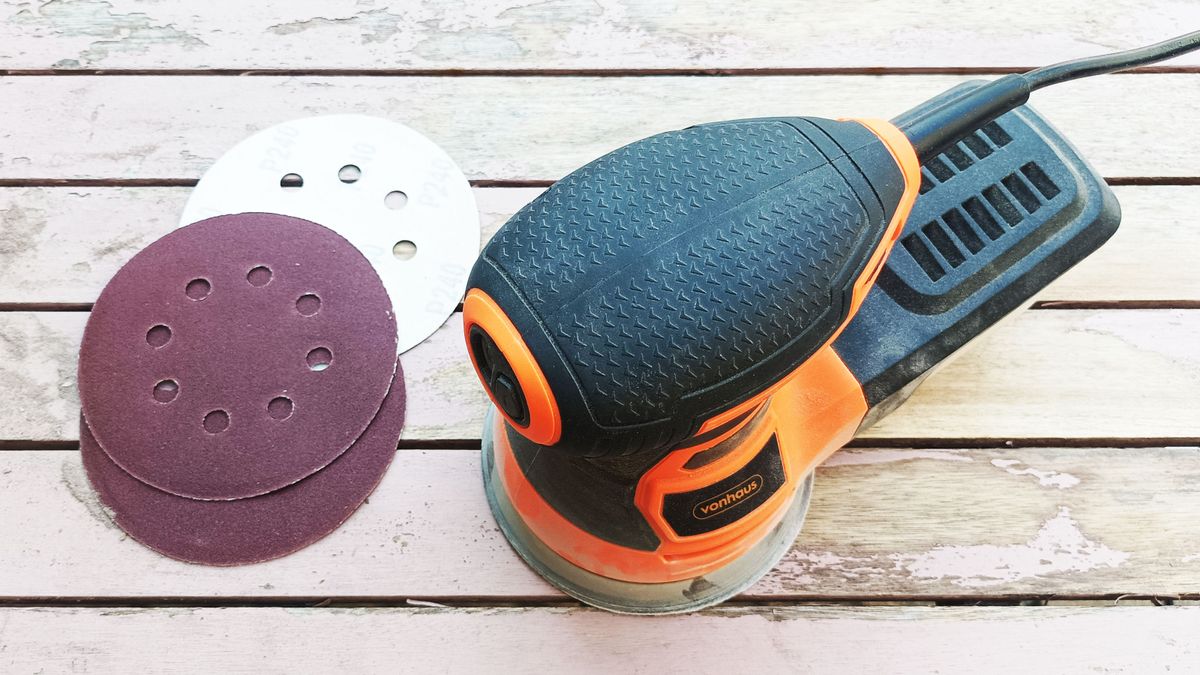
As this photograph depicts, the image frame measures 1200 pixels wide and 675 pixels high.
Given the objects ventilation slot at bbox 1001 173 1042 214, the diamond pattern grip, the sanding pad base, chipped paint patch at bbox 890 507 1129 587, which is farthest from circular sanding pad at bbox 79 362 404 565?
ventilation slot at bbox 1001 173 1042 214

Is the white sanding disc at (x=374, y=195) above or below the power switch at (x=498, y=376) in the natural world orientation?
below

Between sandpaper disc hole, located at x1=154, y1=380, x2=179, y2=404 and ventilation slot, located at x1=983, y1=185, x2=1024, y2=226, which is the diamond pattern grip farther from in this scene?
sandpaper disc hole, located at x1=154, y1=380, x2=179, y2=404

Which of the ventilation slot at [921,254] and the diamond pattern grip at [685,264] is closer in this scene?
the diamond pattern grip at [685,264]

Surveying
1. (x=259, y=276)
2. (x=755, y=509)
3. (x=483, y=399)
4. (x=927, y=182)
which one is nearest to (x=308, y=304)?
(x=259, y=276)

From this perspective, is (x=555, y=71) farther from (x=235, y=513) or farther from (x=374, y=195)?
(x=235, y=513)

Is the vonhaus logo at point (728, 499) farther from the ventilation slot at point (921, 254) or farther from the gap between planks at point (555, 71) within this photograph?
the gap between planks at point (555, 71)

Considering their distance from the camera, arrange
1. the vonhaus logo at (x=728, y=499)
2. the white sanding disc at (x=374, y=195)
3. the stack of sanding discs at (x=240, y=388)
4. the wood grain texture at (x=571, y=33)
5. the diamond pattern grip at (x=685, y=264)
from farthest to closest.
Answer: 1. the wood grain texture at (x=571, y=33)
2. the white sanding disc at (x=374, y=195)
3. the stack of sanding discs at (x=240, y=388)
4. the vonhaus logo at (x=728, y=499)
5. the diamond pattern grip at (x=685, y=264)

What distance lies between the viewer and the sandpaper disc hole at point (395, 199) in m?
0.91

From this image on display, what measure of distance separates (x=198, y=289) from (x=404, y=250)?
0.19 m

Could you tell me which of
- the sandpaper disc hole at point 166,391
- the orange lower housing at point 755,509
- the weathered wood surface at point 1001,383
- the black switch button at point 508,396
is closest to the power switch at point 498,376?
the black switch button at point 508,396

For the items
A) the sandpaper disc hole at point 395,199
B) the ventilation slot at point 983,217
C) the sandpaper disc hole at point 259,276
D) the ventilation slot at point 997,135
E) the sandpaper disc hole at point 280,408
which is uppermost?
the ventilation slot at point 997,135

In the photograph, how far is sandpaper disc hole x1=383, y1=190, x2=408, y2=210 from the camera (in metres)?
0.91

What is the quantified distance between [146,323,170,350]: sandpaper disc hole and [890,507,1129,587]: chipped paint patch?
0.65m

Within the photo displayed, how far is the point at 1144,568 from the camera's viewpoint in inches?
30.6
